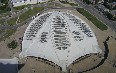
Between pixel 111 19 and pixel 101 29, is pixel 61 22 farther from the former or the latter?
pixel 111 19

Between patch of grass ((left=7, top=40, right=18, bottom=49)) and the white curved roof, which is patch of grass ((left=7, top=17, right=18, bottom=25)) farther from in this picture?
the white curved roof

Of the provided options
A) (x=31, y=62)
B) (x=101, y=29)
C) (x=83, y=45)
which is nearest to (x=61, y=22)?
(x=83, y=45)

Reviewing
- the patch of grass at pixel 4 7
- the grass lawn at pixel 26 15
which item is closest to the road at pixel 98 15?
the grass lawn at pixel 26 15

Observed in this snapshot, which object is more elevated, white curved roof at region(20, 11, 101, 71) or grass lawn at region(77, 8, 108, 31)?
white curved roof at region(20, 11, 101, 71)

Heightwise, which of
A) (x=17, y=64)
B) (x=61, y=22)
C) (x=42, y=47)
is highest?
(x=61, y=22)

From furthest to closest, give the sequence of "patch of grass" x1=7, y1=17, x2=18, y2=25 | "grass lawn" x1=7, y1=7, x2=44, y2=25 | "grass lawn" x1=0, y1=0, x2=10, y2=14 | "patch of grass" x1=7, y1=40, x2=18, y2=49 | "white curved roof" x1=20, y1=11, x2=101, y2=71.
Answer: "grass lawn" x1=0, y1=0, x2=10, y2=14
"grass lawn" x1=7, y1=7, x2=44, y2=25
"patch of grass" x1=7, y1=17, x2=18, y2=25
"patch of grass" x1=7, y1=40, x2=18, y2=49
"white curved roof" x1=20, y1=11, x2=101, y2=71

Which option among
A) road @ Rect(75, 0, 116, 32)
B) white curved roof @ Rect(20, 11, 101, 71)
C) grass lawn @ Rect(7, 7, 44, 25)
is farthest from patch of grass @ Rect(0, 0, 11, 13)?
white curved roof @ Rect(20, 11, 101, 71)

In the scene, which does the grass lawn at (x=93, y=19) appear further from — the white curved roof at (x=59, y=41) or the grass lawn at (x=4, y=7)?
the grass lawn at (x=4, y=7)
